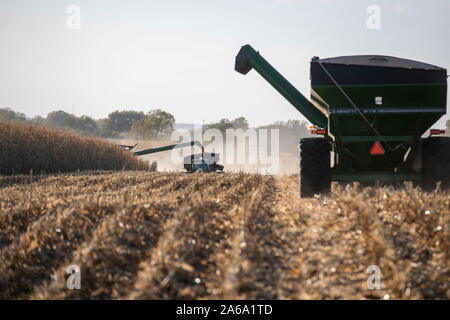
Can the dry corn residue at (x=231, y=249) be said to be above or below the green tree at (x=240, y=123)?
below

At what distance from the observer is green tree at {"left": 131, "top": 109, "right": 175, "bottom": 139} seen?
76688mm

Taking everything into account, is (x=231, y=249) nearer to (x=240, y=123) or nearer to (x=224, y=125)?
(x=224, y=125)

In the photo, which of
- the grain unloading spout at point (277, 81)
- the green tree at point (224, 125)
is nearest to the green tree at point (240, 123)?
the green tree at point (224, 125)

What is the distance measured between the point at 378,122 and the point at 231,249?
4.25 metres

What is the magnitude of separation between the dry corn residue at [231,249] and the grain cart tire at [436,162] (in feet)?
8.13

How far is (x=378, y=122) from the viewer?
22.3 ft

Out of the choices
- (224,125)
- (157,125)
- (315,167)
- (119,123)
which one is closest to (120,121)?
(119,123)

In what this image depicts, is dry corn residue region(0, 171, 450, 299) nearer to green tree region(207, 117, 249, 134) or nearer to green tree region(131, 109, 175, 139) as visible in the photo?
green tree region(207, 117, 249, 134)

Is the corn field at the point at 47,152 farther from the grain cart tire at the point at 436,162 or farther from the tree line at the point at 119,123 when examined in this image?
the tree line at the point at 119,123

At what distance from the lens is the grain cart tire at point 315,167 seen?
6.91 meters

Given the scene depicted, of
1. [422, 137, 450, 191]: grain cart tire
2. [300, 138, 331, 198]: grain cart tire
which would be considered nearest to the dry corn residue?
[300, 138, 331, 198]: grain cart tire

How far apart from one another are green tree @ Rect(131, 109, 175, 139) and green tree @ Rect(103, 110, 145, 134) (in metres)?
33.4
